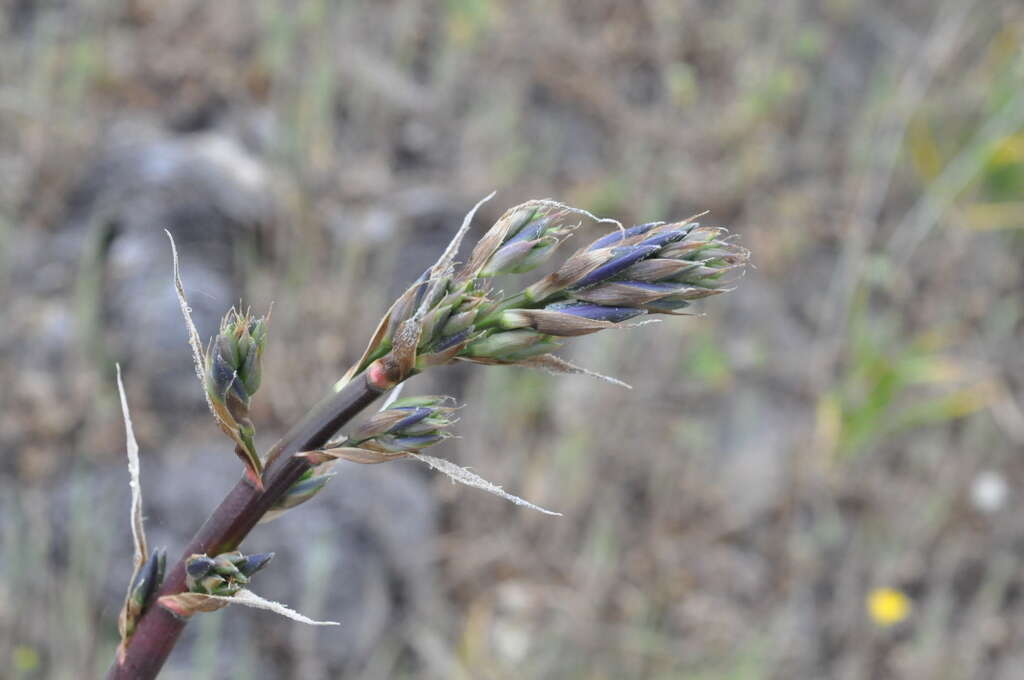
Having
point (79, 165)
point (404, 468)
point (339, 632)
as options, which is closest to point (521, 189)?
point (404, 468)

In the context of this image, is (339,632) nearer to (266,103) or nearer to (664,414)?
(664,414)

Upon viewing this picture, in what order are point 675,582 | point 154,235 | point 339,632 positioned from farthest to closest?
point 675,582 → point 154,235 → point 339,632

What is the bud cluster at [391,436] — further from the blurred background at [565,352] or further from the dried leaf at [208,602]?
the blurred background at [565,352]

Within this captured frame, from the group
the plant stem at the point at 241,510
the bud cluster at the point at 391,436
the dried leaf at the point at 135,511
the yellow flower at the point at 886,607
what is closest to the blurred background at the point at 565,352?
the yellow flower at the point at 886,607

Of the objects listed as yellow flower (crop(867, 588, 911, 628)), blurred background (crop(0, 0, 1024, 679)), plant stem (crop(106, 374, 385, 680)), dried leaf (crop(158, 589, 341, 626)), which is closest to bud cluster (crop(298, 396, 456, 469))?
plant stem (crop(106, 374, 385, 680))

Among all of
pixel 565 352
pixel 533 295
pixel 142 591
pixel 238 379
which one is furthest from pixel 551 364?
pixel 565 352

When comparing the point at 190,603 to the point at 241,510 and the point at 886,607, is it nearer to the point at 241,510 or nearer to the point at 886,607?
the point at 241,510
